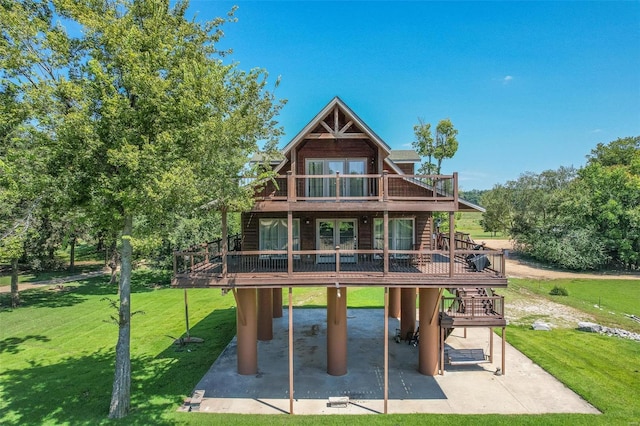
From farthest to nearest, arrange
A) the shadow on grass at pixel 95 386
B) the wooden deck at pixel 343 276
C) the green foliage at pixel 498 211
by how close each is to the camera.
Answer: the green foliage at pixel 498 211 < the wooden deck at pixel 343 276 < the shadow on grass at pixel 95 386

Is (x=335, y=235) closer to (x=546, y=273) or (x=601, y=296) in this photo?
(x=601, y=296)

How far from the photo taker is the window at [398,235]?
16.1 metres

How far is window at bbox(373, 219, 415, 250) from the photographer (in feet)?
52.8

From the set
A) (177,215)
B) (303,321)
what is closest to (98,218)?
(177,215)

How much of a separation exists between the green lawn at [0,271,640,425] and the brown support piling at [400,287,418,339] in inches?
224

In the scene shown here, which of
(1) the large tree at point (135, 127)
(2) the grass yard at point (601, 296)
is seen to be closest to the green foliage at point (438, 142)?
(2) the grass yard at point (601, 296)

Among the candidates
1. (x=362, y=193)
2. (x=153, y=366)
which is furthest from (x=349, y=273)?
(x=153, y=366)

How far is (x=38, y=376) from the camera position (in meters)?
15.4

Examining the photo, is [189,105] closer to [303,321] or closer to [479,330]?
[303,321]

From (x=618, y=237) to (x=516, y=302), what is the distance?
25315 millimetres

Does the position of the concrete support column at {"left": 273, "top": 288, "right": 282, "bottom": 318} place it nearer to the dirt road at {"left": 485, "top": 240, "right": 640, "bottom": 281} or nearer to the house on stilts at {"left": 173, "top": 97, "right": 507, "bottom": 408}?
the house on stilts at {"left": 173, "top": 97, "right": 507, "bottom": 408}

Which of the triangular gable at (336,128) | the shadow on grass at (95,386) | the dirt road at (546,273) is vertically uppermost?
the triangular gable at (336,128)

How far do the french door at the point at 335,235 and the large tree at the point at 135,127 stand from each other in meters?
4.54

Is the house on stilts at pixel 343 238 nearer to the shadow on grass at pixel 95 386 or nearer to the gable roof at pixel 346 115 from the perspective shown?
the gable roof at pixel 346 115
